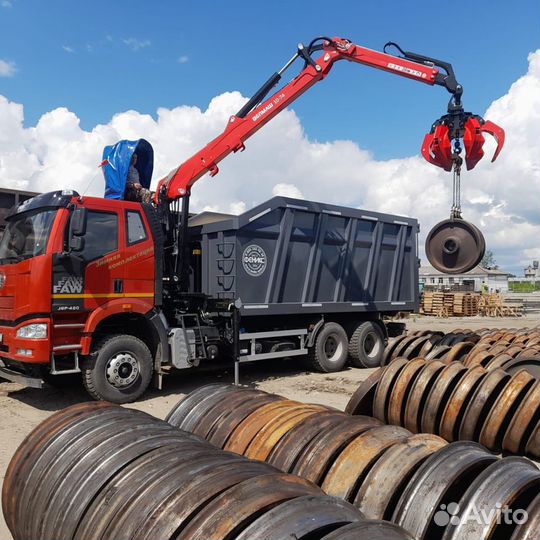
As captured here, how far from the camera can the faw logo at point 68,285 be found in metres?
6.66

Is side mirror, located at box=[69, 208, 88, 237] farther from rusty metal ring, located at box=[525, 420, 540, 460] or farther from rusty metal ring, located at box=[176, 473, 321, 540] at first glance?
rusty metal ring, located at box=[525, 420, 540, 460]

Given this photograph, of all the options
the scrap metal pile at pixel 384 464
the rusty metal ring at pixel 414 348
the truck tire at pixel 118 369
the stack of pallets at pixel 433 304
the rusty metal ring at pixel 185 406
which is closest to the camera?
the scrap metal pile at pixel 384 464

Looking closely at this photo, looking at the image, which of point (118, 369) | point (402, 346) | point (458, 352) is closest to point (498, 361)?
point (458, 352)

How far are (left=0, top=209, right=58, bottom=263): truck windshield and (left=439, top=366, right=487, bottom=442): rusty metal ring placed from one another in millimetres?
5279

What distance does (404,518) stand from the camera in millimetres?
2508

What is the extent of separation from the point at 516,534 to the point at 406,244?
9513 mm

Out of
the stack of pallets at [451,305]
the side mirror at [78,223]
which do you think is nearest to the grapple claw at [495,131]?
the side mirror at [78,223]

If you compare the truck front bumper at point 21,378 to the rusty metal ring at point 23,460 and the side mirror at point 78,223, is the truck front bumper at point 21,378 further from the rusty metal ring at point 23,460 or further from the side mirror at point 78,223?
the rusty metal ring at point 23,460

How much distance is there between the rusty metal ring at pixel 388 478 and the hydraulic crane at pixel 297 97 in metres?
5.09

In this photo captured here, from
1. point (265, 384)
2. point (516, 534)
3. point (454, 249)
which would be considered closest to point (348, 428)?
point (516, 534)

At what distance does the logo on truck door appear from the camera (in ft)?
27.9

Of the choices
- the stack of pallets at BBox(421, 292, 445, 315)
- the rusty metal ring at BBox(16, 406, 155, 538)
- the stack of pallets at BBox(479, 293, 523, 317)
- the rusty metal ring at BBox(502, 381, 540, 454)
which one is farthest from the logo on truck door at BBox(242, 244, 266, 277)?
the stack of pallets at BBox(479, 293, 523, 317)

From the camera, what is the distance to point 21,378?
6719mm

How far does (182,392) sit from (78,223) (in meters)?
3.08
